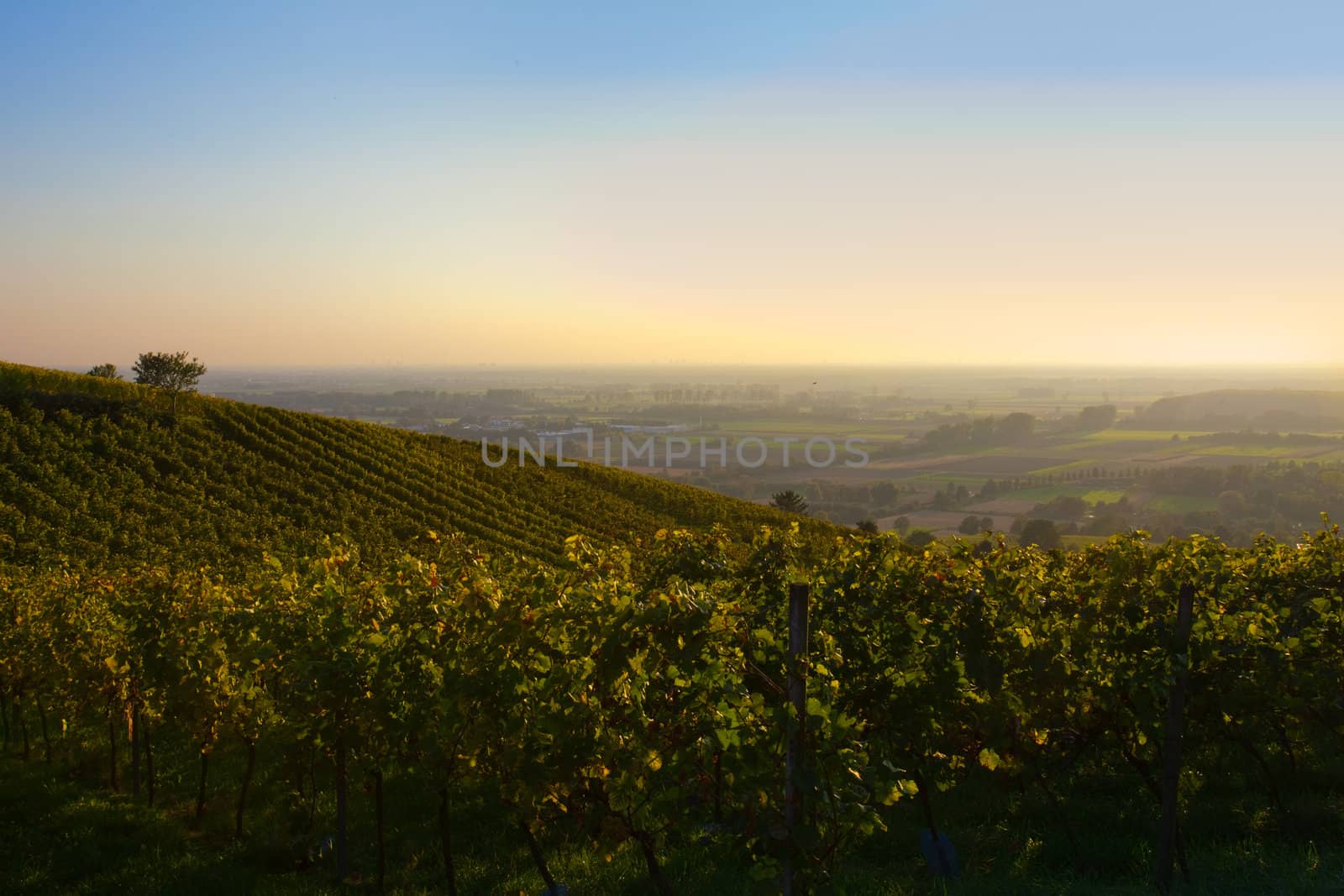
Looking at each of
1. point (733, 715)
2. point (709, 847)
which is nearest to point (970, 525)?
point (709, 847)

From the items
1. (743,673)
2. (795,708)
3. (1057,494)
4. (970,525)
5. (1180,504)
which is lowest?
(970,525)

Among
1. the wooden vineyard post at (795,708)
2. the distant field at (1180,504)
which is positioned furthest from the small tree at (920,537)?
the distant field at (1180,504)

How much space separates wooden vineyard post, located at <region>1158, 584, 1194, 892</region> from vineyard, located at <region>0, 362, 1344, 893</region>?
3 cm

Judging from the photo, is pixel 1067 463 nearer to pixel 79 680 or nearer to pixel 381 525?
pixel 381 525

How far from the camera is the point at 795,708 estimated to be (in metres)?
4.57

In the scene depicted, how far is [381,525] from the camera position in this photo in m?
36.5

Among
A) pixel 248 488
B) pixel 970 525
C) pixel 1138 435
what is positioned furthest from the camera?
pixel 1138 435

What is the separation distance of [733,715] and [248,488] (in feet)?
122

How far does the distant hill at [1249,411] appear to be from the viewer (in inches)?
5477

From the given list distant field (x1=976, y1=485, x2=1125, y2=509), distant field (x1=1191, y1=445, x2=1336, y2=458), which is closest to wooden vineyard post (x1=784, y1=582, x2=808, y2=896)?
distant field (x1=976, y1=485, x2=1125, y2=509)

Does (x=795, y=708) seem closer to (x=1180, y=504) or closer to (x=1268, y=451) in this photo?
(x=1180, y=504)

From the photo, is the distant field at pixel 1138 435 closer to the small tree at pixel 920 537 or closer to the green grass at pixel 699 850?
A: the small tree at pixel 920 537

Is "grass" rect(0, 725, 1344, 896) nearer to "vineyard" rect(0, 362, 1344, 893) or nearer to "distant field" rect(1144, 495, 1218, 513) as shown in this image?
"vineyard" rect(0, 362, 1344, 893)

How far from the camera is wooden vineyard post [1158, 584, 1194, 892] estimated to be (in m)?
6.18
